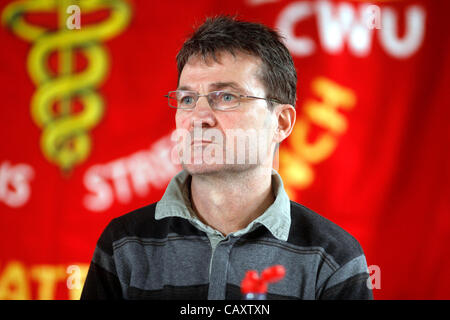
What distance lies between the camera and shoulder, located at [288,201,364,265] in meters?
0.93

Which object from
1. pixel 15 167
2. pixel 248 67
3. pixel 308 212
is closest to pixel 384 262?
pixel 308 212

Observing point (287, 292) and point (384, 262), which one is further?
point (384, 262)

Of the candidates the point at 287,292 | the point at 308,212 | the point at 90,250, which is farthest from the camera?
the point at 90,250

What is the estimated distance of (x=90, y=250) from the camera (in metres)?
1.66

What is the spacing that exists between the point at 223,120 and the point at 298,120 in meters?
0.82

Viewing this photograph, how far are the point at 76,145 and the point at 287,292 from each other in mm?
1023

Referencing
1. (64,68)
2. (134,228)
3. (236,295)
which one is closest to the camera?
(236,295)

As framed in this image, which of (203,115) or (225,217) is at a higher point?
(203,115)

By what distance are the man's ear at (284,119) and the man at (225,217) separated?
0.06 feet

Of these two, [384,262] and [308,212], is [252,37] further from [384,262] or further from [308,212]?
[384,262]

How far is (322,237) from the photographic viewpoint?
3.10ft

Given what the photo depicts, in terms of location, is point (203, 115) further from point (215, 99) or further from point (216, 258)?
point (216, 258)

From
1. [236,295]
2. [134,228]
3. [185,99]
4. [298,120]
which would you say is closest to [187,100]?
[185,99]

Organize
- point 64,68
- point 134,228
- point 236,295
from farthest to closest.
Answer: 1. point 64,68
2. point 134,228
3. point 236,295
